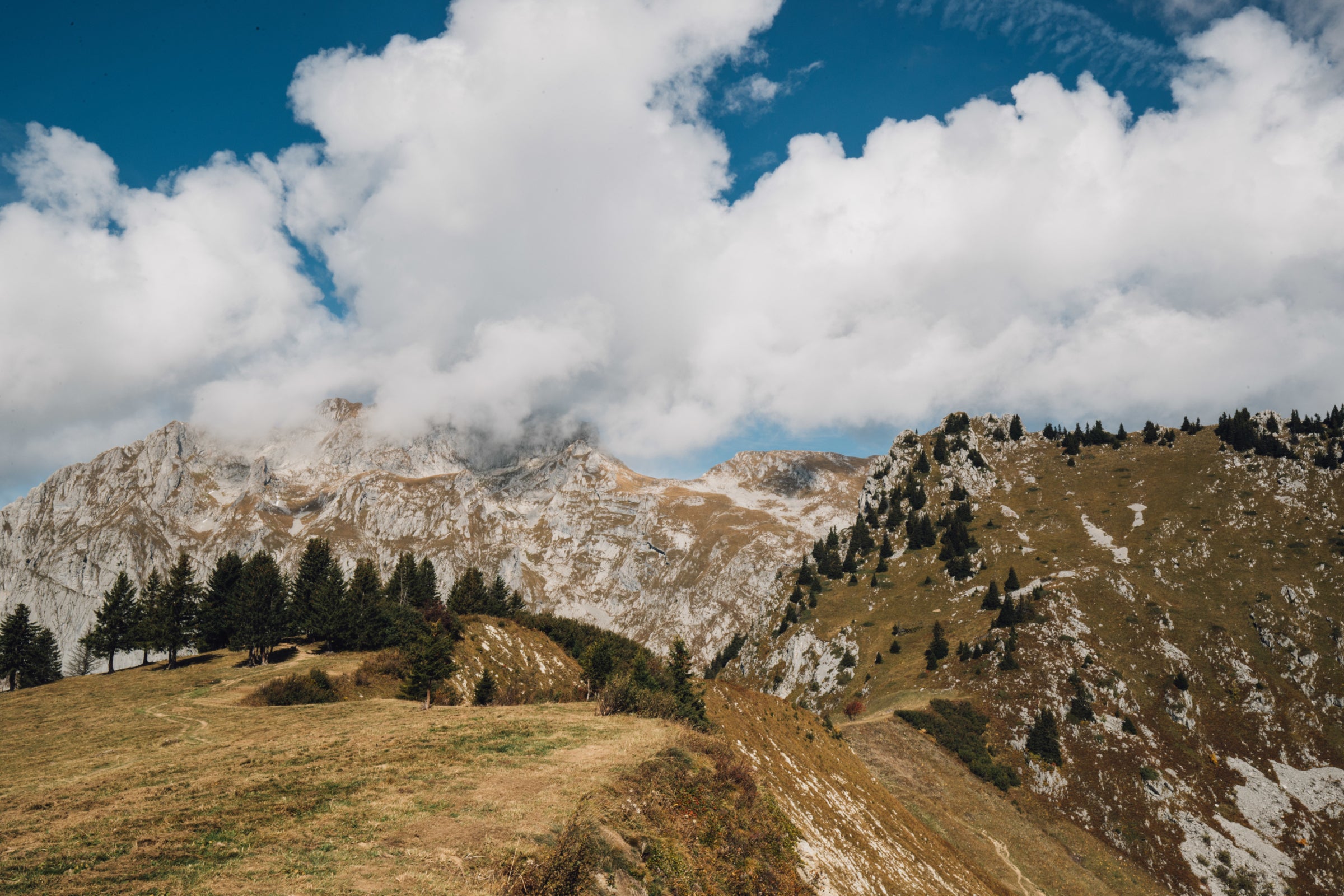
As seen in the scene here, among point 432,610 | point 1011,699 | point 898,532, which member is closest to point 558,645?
point 432,610

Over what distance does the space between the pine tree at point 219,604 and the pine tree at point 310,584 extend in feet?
22.9

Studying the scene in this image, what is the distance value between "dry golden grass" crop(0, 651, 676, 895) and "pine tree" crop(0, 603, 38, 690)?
59.3 m

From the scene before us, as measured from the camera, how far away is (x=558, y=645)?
78125 millimetres

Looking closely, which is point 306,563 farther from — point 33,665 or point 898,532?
point 898,532

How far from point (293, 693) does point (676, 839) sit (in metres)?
40.4

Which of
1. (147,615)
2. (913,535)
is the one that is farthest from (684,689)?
(913,535)

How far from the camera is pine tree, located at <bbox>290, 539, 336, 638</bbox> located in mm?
76562

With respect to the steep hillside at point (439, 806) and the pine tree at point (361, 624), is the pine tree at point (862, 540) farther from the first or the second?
the pine tree at point (361, 624)

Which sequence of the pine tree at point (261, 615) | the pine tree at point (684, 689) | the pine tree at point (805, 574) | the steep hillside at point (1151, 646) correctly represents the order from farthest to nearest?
1. the pine tree at point (805, 574)
2. the steep hillside at point (1151, 646)
3. the pine tree at point (261, 615)
4. the pine tree at point (684, 689)

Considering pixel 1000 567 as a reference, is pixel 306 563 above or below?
above

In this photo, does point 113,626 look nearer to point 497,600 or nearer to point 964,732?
point 497,600

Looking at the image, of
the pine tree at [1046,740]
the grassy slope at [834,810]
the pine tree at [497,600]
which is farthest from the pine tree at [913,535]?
the grassy slope at [834,810]

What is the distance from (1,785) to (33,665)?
85.6m

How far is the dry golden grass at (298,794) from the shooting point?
1371 centimetres
